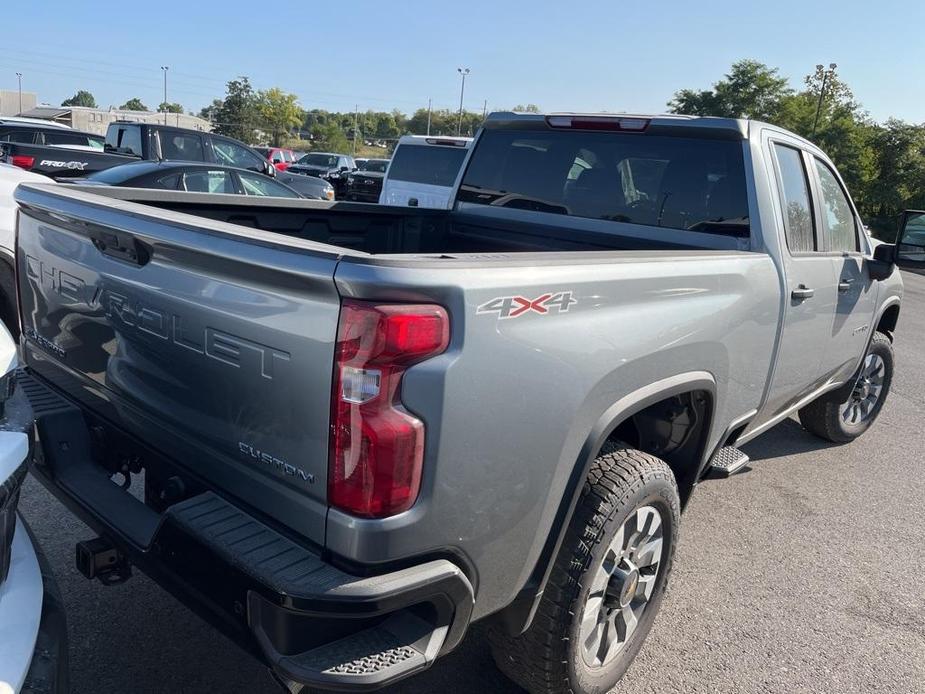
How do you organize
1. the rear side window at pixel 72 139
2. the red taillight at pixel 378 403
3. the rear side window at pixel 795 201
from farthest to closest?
the rear side window at pixel 72 139 → the rear side window at pixel 795 201 → the red taillight at pixel 378 403

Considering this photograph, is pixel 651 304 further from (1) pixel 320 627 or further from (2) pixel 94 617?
(2) pixel 94 617

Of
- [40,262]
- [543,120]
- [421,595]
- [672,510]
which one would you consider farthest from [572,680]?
[543,120]

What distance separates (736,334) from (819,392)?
6.29ft

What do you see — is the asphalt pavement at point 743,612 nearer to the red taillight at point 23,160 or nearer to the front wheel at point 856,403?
the front wheel at point 856,403

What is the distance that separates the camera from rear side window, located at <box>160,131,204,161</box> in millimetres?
13203

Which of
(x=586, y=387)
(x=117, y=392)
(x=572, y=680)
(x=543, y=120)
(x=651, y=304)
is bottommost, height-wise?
(x=572, y=680)

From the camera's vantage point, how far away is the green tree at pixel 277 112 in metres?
76.2

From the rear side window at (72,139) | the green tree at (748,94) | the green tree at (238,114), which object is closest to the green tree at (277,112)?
the green tree at (238,114)

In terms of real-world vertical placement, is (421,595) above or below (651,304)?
below

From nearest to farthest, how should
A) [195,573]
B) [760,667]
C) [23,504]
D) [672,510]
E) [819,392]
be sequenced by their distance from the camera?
[195,573] → [672,510] → [760,667] → [23,504] → [819,392]

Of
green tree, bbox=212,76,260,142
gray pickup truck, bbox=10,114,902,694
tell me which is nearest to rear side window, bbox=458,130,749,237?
gray pickup truck, bbox=10,114,902,694

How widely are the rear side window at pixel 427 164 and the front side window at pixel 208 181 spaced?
330 centimetres

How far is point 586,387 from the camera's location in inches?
85.5

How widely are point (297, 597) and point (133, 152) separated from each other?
511 inches
